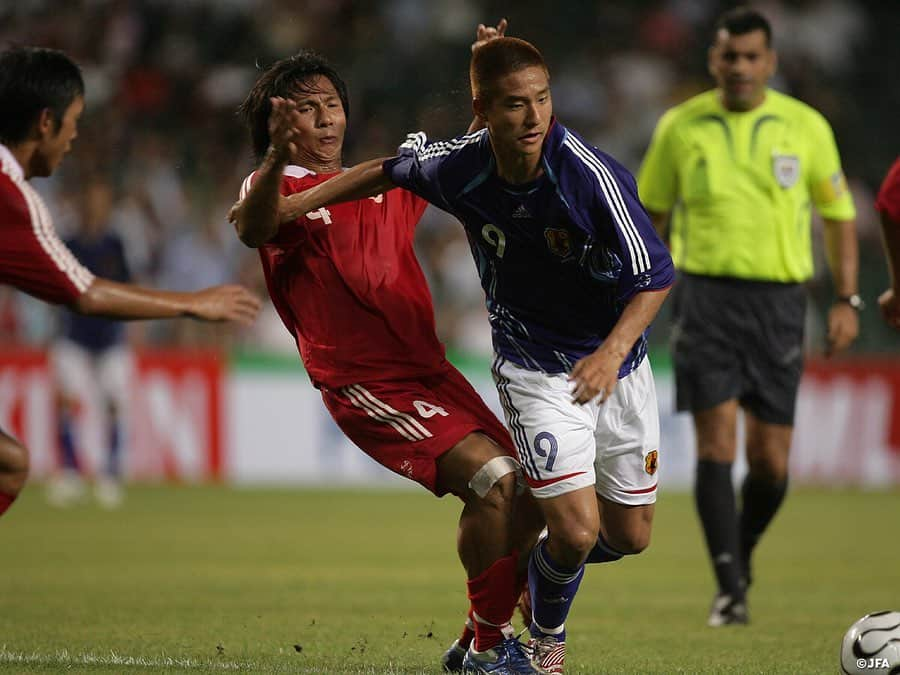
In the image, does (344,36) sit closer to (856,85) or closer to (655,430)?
(856,85)

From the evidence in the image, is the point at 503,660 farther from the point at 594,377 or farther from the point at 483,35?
the point at 483,35

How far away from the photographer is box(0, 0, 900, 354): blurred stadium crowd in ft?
54.9

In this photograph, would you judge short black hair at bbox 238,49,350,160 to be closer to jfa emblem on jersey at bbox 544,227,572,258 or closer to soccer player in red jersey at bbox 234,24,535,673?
soccer player in red jersey at bbox 234,24,535,673

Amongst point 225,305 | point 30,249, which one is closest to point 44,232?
point 30,249

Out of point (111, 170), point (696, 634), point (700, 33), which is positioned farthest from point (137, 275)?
point (696, 634)

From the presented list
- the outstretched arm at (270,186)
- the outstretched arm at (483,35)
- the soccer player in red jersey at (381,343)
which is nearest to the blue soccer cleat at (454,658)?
the soccer player in red jersey at (381,343)

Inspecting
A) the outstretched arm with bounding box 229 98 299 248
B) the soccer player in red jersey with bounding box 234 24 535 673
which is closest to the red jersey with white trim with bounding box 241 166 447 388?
the soccer player in red jersey with bounding box 234 24 535 673

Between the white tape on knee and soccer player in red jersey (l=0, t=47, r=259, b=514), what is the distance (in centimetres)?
109

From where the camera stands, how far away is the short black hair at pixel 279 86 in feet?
20.3

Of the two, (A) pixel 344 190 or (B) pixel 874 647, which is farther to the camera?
(A) pixel 344 190

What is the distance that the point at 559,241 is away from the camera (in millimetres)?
5605

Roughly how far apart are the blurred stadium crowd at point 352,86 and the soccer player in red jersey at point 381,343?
9.47 m

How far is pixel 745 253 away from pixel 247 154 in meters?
6.50

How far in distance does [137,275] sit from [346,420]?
36.3ft
